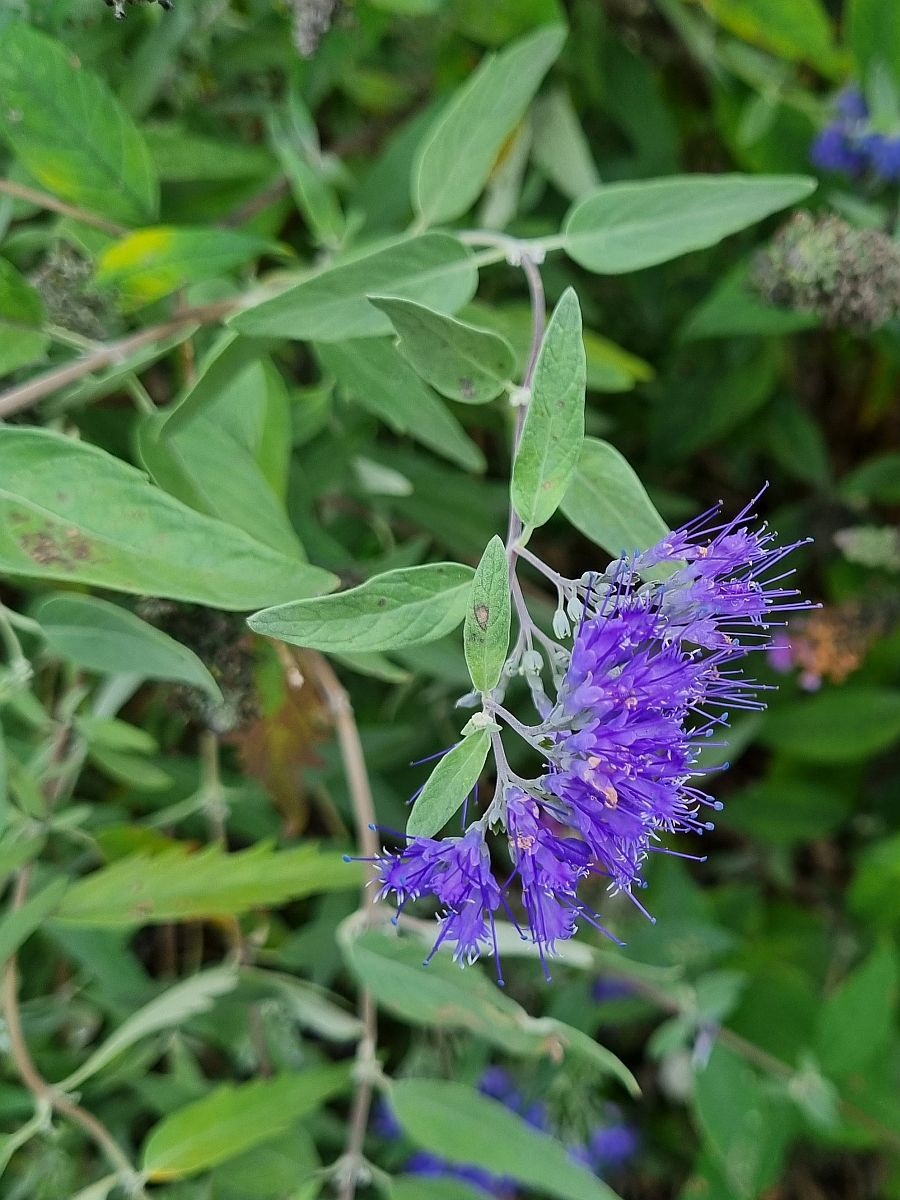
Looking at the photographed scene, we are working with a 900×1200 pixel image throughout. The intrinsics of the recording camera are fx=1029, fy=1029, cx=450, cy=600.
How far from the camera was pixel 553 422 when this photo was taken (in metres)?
0.73

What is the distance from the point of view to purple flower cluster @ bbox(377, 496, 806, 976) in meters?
0.71

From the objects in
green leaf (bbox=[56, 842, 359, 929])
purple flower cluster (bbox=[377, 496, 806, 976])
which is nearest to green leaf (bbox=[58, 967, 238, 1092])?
green leaf (bbox=[56, 842, 359, 929])

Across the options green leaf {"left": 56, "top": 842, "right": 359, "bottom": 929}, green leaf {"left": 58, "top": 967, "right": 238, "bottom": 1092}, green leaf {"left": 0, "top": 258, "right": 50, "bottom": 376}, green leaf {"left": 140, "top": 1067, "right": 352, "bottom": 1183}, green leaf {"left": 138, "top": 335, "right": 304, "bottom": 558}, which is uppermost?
green leaf {"left": 0, "top": 258, "right": 50, "bottom": 376}

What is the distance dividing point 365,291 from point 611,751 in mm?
471

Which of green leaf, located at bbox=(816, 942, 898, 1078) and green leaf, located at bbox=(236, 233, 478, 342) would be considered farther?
green leaf, located at bbox=(816, 942, 898, 1078)

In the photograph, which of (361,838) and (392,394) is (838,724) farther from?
(392,394)

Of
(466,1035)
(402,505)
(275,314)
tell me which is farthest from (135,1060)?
(275,314)

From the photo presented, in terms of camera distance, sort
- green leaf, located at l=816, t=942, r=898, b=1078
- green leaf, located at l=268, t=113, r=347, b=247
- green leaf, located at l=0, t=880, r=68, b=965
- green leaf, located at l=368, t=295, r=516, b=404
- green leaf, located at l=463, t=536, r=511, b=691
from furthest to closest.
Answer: green leaf, located at l=816, t=942, r=898, b=1078, green leaf, located at l=268, t=113, r=347, b=247, green leaf, located at l=0, t=880, r=68, b=965, green leaf, located at l=368, t=295, r=516, b=404, green leaf, located at l=463, t=536, r=511, b=691

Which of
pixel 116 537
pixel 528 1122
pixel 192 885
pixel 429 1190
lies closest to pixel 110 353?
pixel 116 537

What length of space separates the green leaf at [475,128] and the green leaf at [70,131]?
290 millimetres

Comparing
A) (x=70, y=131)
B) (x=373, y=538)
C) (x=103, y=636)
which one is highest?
(x=70, y=131)

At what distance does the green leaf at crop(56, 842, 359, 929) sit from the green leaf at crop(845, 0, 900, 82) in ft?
4.05

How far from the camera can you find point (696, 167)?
1.77 metres

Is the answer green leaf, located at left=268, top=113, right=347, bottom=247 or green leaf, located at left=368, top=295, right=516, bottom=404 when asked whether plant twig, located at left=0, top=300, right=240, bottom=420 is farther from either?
green leaf, located at left=368, top=295, right=516, bottom=404
